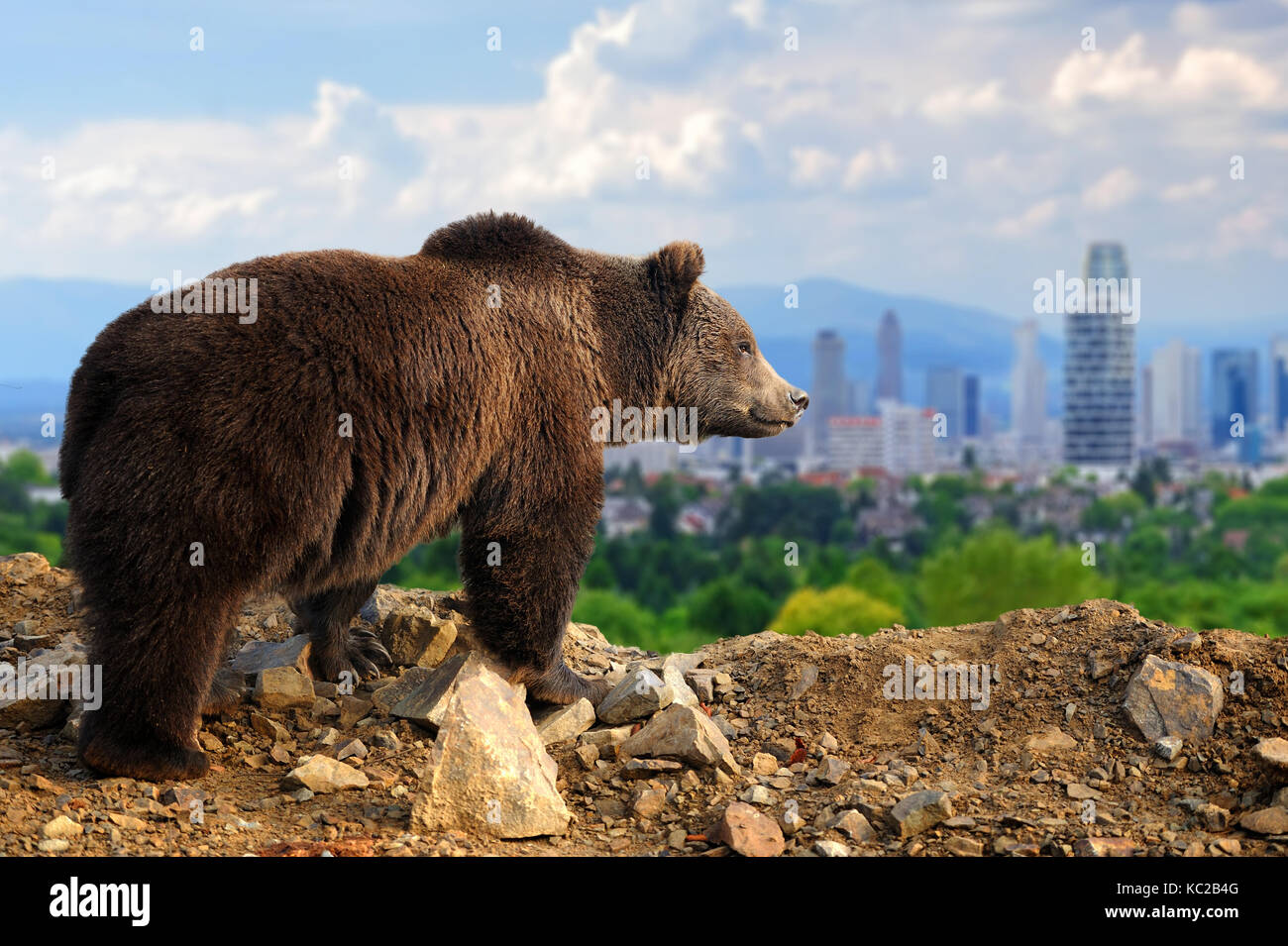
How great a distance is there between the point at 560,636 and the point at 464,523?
1.29 m

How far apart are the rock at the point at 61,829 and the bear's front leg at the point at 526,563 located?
3385mm

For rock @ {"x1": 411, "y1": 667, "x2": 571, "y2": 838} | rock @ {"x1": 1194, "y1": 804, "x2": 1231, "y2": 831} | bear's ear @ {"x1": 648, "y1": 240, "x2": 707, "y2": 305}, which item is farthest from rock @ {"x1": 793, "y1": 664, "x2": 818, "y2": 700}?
bear's ear @ {"x1": 648, "y1": 240, "x2": 707, "y2": 305}

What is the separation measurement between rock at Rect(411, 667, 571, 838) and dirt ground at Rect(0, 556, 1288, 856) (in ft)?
0.42

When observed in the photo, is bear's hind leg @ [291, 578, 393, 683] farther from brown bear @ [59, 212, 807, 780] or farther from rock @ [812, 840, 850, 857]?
rock @ [812, 840, 850, 857]

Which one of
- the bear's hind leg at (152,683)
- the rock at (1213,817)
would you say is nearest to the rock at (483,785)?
the bear's hind leg at (152,683)

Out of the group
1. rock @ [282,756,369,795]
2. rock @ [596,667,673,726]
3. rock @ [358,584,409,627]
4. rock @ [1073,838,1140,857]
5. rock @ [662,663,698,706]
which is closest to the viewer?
rock @ [1073,838,1140,857]

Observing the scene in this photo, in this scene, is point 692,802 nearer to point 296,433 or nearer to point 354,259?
point 296,433

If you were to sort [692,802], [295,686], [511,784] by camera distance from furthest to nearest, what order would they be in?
[295,686], [692,802], [511,784]

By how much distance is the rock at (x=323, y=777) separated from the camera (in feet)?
31.1

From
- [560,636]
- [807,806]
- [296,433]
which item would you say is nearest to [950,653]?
[807,806]

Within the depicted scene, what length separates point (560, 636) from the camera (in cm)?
1060

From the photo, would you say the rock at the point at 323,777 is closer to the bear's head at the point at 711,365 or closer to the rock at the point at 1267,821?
the bear's head at the point at 711,365

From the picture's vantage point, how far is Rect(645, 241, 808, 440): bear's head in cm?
1148
